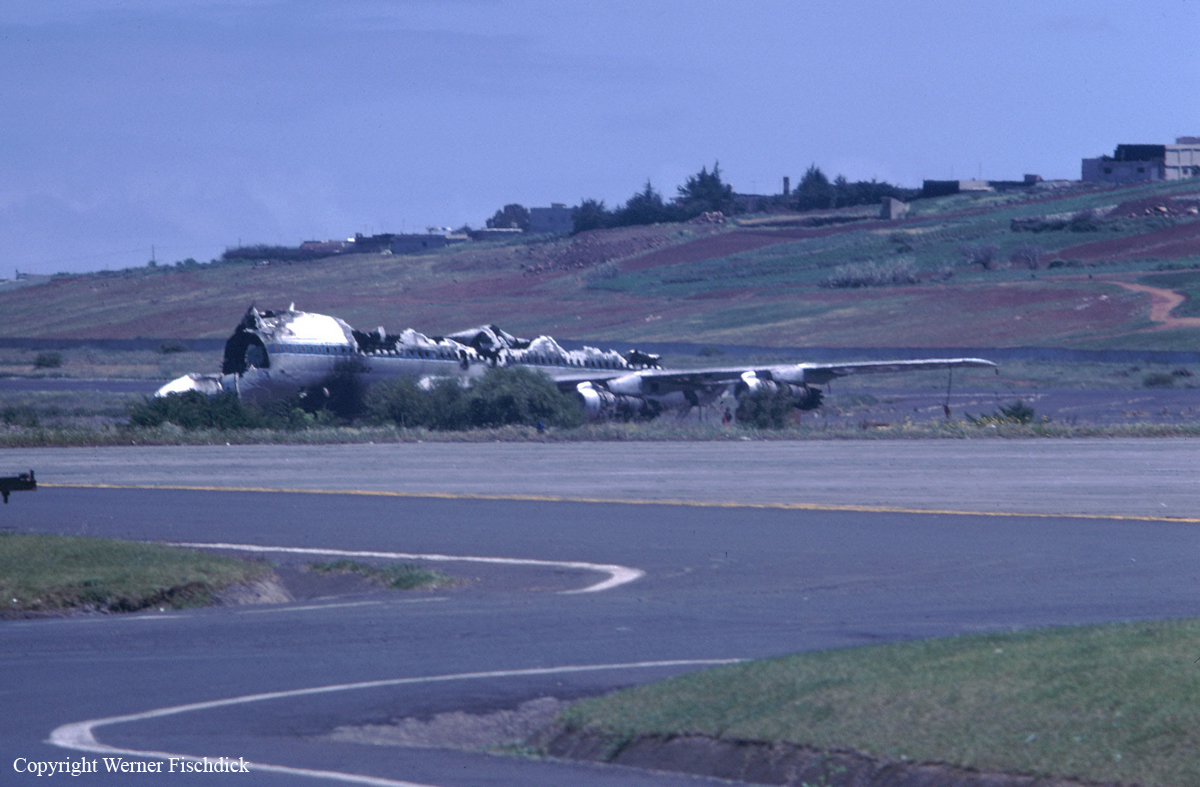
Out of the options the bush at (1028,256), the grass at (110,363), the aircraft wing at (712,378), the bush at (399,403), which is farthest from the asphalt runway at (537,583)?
the bush at (1028,256)

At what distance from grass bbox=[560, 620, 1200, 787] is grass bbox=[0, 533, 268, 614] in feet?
21.8

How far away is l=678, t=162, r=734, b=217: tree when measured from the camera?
158500mm

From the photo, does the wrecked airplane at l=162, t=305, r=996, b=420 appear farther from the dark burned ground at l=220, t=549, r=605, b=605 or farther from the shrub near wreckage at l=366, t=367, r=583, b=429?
the dark burned ground at l=220, t=549, r=605, b=605

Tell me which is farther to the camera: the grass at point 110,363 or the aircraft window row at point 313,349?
the grass at point 110,363

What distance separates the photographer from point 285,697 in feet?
28.5

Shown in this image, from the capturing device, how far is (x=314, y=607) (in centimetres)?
1271

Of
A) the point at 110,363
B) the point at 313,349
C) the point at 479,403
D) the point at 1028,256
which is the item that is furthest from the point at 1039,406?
the point at 1028,256

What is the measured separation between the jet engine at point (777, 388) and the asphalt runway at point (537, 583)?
11.5 m

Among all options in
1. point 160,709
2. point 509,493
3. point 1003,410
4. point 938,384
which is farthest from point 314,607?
point 938,384

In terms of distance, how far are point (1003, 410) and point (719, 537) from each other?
74.4 feet

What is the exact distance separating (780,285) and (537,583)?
88.8 m

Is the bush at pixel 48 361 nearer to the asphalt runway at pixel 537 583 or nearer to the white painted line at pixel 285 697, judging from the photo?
the asphalt runway at pixel 537 583

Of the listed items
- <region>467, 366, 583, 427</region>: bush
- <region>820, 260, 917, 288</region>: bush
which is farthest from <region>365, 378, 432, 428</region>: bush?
<region>820, 260, 917, 288</region>: bush

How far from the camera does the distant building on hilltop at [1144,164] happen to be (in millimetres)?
159375
